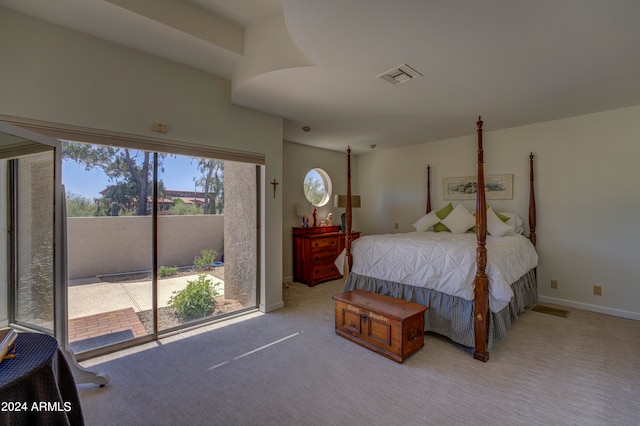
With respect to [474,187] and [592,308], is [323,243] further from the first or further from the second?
[592,308]

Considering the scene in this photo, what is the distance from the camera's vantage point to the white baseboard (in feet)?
10.8

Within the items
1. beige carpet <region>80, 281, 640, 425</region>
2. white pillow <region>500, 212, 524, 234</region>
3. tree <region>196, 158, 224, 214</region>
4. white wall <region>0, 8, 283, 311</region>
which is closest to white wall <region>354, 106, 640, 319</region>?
white pillow <region>500, 212, 524, 234</region>

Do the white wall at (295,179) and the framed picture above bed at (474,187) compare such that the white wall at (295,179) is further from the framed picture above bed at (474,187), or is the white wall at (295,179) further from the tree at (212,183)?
the framed picture above bed at (474,187)

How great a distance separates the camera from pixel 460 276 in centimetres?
257

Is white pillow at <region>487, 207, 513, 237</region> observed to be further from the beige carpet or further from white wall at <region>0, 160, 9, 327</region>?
white wall at <region>0, 160, 9, 327</region>

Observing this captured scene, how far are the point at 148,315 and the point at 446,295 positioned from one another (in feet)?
9.83

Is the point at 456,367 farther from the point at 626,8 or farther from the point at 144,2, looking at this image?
the point at 144,2

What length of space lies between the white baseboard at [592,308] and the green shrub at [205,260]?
14.6 feet

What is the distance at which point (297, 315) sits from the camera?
11.2ft

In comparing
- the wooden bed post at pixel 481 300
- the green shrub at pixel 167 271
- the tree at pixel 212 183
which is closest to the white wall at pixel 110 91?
the tree at pixel 212 183

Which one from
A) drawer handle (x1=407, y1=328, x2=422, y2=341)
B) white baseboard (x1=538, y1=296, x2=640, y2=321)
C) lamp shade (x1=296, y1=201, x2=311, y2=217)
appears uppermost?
lamp shade (x1=296, y1=201, x2=311, y2=217)

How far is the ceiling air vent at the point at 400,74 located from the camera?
2.41 meters

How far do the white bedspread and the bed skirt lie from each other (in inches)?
3.6

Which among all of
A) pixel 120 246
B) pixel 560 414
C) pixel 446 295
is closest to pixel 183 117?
pixel 120 246
